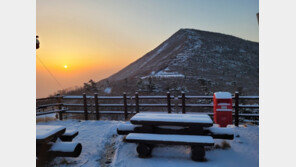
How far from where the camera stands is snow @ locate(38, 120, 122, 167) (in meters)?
4.25

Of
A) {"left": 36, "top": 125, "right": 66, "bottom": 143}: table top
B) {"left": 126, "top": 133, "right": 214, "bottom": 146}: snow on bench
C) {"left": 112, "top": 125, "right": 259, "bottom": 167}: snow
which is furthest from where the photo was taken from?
{"left": 112, "top": 125, "right": 259, "bottom": 167}: snow

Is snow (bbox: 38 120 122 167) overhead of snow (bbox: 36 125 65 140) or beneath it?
beneath

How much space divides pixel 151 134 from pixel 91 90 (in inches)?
780

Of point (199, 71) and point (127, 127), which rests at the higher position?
point (199, 71)

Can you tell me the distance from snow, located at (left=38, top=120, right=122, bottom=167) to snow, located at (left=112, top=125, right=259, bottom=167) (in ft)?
2.14

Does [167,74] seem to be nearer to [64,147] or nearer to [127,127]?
[127,127]

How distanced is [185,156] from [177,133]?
572mm

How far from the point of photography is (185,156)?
4.04 meters

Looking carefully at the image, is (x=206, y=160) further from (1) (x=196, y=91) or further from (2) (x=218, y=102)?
(1) (x=196, y=91)

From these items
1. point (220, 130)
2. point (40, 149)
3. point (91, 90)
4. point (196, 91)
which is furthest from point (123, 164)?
point (91, 90)

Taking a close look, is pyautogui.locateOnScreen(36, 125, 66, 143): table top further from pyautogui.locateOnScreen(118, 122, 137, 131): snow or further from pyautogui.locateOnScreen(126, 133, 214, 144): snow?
pyautogui.locateOnScreen(126, 133, 214, 144): snow

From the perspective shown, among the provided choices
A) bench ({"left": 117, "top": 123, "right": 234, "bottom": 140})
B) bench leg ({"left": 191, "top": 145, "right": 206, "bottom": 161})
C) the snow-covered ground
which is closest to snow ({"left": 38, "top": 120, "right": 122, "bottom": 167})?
the snow-covered ground

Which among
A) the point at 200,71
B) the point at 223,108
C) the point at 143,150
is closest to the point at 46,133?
the point at 143,150

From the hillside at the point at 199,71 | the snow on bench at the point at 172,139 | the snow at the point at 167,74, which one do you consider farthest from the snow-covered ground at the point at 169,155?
the snow at the point at 167,74
